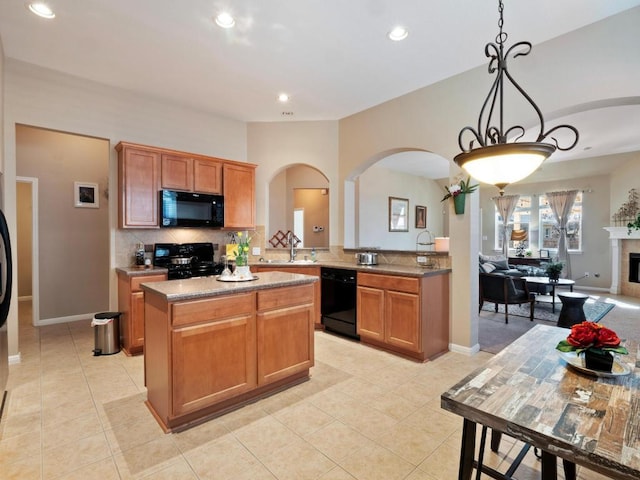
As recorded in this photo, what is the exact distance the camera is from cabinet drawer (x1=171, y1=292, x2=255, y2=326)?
84.1 inches

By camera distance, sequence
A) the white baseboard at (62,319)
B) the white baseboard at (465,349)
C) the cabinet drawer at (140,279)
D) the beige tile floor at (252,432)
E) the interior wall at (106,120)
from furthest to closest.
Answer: the white baseboard at (62,319), the white baseboard at (465,349), the cabinet drawer at (140,279), the interior wall at (106,120), the beige tile floor at (252,432)

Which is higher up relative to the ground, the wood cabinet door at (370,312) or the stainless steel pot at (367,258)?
the stainless steel pot at (367,258)

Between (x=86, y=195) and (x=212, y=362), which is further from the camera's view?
(x=86, y=195)

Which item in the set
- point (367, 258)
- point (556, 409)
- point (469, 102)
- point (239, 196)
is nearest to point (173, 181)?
point (239, 196)

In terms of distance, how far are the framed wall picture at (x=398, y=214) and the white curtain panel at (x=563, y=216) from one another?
12.5 feet

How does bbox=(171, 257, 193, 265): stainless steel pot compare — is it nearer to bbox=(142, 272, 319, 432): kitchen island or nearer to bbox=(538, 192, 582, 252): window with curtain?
bbox=(142, 272, 319, 432): kitchen island

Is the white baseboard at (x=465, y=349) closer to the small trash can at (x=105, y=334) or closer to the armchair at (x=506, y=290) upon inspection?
the armchair at (x=506, y=290)

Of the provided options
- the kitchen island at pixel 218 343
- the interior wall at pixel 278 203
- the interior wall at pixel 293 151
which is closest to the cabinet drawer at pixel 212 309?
the kitchen island at pixel 218 343

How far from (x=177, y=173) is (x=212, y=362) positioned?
2.76m

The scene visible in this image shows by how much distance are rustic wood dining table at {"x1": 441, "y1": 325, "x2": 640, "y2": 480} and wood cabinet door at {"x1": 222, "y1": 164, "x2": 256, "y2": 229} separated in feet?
12.7

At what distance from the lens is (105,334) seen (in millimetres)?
3523

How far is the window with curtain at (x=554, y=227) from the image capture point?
819cm

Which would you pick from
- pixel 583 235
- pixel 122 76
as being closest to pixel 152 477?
pixel 122 76

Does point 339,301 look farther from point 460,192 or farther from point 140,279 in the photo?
point 140,279
